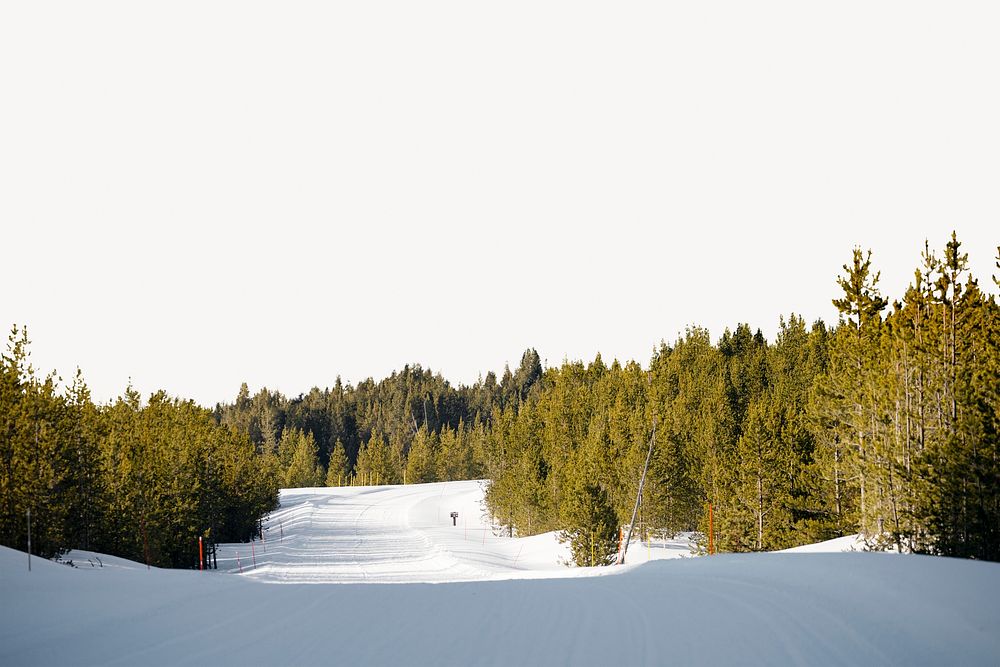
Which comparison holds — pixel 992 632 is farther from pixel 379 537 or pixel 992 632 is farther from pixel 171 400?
pixel 171 400

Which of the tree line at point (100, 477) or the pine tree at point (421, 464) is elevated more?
the tree line at point (100, 477)

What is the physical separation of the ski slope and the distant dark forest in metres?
3.34

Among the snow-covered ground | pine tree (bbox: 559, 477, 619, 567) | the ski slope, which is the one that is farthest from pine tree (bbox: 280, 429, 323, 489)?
the snow-covered ground

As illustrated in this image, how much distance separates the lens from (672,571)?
1817 cm

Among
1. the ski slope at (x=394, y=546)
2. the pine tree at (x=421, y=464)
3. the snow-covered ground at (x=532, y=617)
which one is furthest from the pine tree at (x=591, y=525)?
the pine tree at (x=421, y=464)

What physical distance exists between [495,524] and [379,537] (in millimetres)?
17379

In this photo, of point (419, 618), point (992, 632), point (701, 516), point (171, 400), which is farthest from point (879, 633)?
point (171, 400)

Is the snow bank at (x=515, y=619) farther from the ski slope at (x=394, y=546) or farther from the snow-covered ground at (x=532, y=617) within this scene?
the ski slope at (x=394, y=546)

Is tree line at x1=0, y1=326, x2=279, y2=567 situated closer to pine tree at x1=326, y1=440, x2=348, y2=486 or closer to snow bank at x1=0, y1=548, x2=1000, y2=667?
snow bank at x1=0, y1=548, x2=1000, y2=667

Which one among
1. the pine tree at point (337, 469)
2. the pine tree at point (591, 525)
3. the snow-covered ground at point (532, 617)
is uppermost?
the snow-covered ground at point (532, 617)

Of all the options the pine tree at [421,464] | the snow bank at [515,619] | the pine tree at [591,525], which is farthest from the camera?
the pine tree at [421,464]

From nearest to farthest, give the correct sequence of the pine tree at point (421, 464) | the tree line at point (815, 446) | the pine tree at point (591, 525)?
1. the tree line at point (815, 446)
2. the pine tree at point (591, 525)
3. the pine tree at point (421, 464)

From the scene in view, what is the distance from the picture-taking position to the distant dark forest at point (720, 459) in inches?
979

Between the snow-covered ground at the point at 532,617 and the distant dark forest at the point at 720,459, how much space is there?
1039 centimetres
